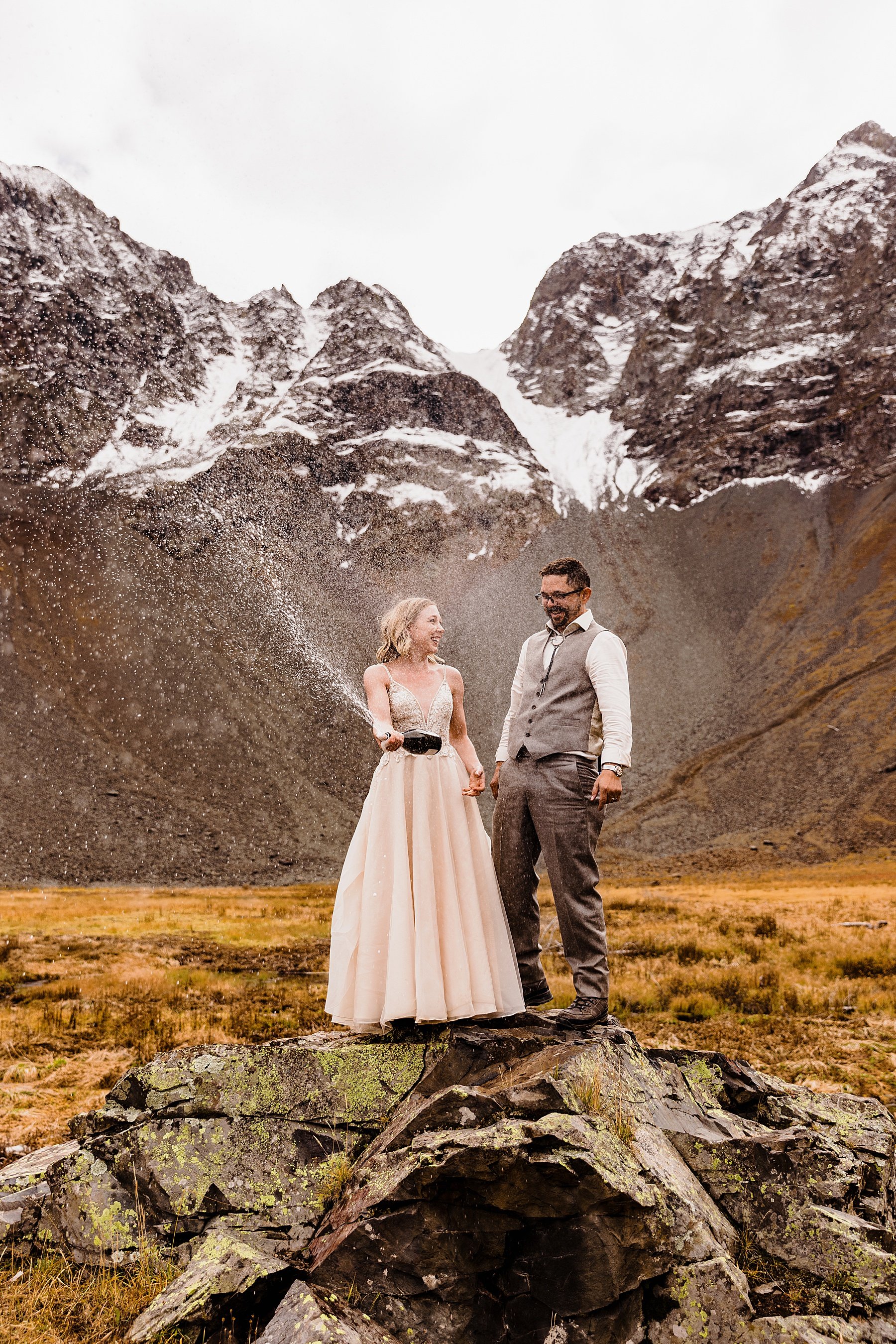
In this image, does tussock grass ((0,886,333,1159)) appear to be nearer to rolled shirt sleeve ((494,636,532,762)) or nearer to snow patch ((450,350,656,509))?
rolled shirt sleeve ((494,636,532,762))

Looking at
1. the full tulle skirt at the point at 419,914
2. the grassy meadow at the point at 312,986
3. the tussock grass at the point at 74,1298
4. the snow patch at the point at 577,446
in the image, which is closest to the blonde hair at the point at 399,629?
the full tulle skirt at the point at 419,914

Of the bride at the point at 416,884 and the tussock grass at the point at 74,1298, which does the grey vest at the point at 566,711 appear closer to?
the bride at the point at 416,884

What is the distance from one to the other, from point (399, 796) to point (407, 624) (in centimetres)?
116

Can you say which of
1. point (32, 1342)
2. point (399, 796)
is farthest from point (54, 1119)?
point (399, 796)

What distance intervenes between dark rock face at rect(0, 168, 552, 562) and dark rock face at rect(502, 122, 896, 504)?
74.6ft

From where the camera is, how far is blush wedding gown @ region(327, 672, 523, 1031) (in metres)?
4.87

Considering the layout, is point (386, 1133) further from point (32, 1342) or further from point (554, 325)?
point (554, 325)

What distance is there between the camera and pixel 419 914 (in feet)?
16.1

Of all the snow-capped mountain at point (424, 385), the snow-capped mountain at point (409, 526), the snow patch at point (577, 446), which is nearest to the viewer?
the snow-capped mountain at point (409, 526)

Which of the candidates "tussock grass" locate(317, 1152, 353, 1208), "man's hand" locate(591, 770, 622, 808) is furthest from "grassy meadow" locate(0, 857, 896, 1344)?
"man's hand" locate(591, 770, 622, 808)

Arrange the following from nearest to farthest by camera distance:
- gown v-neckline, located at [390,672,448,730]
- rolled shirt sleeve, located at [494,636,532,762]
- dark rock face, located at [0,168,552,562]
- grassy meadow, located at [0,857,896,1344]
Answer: grassy meadow, located at [0,857,896,1344] → gown v-neckline, located at [390,672,448,730] → rolled shirt sleeve, located at [494,636,532,762] → dark rock face, located at [0,168,552,562]

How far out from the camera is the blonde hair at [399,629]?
5.45m

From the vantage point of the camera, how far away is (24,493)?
83.6 metres

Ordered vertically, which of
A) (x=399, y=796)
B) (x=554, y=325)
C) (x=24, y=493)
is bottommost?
(x=399, y=796)
